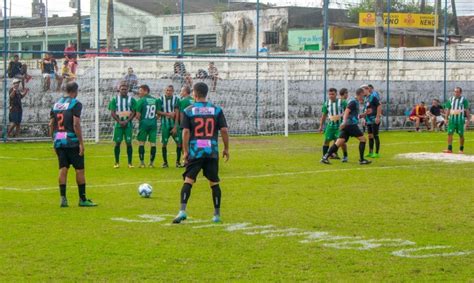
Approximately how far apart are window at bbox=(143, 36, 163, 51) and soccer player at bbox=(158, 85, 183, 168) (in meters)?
12.5

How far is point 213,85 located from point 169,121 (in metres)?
13.3

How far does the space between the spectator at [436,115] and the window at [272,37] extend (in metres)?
7.89

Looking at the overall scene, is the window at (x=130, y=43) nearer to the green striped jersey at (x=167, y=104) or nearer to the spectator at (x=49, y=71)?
the spectator at (x=49, y=71)

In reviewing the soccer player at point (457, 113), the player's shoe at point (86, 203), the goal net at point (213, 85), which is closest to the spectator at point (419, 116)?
the goal net at point (213, 85)

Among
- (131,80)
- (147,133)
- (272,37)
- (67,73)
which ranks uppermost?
(272,37)

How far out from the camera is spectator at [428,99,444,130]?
44028mm

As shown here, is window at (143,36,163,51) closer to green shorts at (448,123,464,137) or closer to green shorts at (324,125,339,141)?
green shorts at (324,125,339,141)

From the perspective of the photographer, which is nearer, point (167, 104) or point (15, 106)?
point (167, 104)

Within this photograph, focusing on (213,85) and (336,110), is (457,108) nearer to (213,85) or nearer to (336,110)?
(336,110)

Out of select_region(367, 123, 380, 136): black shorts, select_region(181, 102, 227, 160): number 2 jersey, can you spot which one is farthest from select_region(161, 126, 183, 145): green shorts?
select_region(181, 102, 227, 160): number 2 jersey

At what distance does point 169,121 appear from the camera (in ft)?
84.5

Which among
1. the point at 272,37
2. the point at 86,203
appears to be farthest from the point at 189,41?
the point at 86,203

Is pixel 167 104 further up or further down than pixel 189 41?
further down

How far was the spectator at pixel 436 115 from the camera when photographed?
44028 millimetres
